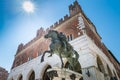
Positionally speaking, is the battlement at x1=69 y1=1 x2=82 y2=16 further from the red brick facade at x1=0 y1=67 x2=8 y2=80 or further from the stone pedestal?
the red brick facade at x1=0 y1=67 x2=8 y2=80

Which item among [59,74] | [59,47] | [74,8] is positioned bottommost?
[59,74]

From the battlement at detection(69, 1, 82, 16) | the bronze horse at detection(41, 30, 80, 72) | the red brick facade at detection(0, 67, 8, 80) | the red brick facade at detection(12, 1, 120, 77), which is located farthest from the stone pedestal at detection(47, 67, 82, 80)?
the red brick facade at detection(0, 67, 8, 80)

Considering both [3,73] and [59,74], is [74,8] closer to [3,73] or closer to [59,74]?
[59,74]

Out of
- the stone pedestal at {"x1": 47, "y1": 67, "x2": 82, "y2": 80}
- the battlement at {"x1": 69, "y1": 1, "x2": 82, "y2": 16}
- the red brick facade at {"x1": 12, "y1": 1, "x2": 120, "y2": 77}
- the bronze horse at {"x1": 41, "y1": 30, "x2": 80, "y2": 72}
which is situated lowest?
the stone pedestal at {"x1": 47, "y1": 67, "x2": 82, "y2": 80}

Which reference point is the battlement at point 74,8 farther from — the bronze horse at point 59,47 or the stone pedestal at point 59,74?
the stone pedestal at point 59,74

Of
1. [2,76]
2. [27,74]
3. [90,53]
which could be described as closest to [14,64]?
[27,74]

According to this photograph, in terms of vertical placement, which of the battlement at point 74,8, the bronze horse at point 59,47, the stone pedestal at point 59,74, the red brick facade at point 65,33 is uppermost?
the battlement at point 74,8

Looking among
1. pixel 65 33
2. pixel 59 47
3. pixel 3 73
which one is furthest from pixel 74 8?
pixel 3 73

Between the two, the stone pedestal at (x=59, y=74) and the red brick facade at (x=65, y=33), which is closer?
the stone pedestal at (x=59, y=74)

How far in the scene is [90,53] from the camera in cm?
1039

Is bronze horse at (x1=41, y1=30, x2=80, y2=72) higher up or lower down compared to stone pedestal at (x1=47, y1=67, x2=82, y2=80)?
higher up

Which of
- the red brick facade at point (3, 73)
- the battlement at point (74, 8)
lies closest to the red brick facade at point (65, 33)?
the battlement at point (74, 8)

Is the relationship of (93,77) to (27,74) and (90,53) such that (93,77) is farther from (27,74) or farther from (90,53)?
(27,74)

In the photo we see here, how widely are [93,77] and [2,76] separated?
2013 centimetres
